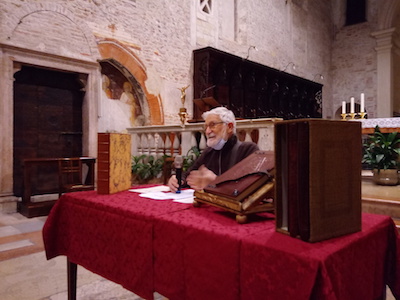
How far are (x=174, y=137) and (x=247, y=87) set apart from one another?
3943mm

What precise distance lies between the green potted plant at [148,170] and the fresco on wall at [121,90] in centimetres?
122

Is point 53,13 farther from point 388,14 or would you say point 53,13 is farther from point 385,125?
point 388,14

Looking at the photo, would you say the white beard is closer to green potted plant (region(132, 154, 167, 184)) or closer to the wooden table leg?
the wooden table leg

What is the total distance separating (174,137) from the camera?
21.4 ft

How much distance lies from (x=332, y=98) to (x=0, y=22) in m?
13.3

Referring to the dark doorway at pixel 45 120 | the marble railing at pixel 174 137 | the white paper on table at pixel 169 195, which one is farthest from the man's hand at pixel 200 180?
the dark doorway at pixel 45 120

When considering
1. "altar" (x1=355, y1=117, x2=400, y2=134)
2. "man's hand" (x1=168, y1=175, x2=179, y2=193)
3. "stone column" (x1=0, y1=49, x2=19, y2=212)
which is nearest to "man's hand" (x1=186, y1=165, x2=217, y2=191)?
"man's hand" (x1=168, y1=175, x2=179, y2=193)

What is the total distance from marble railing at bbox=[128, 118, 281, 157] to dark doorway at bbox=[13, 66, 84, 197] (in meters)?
1.20

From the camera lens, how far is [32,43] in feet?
→ 18.4

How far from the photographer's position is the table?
38.3 inches

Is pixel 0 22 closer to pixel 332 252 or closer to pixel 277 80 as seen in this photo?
pixel 332 252

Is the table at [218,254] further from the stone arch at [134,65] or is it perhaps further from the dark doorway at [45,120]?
the stone arch at [134,65]

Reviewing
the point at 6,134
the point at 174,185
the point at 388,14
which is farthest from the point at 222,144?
the point at 388,14

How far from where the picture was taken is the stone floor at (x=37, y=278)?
250 centimetres
